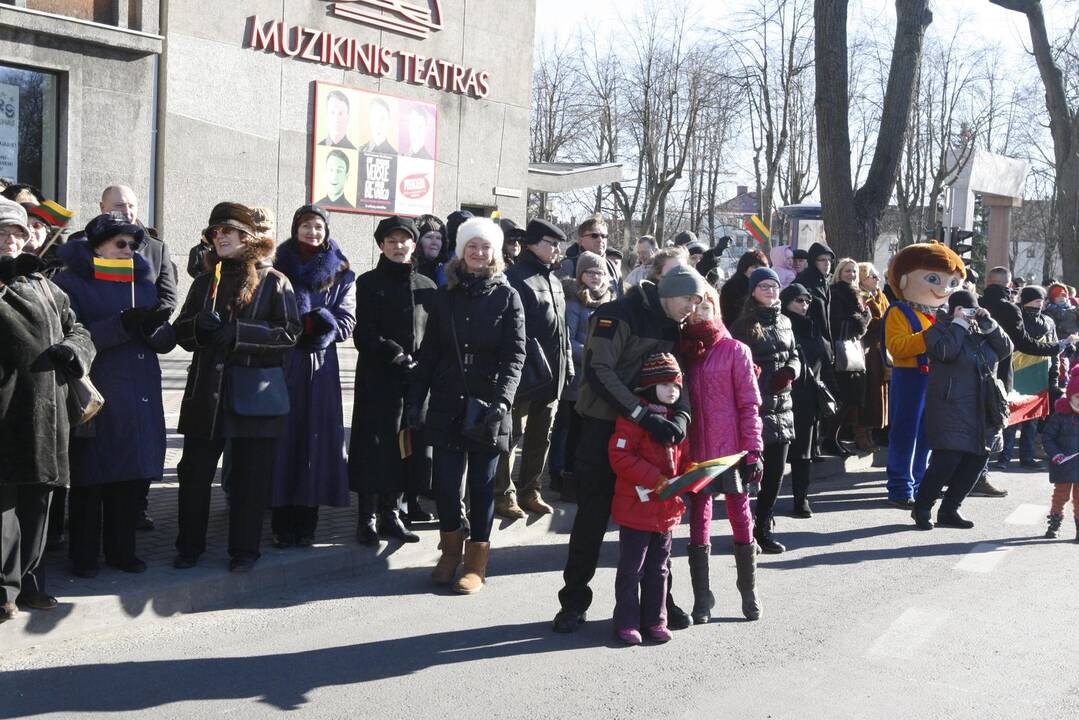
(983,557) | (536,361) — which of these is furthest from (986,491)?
(536,361)

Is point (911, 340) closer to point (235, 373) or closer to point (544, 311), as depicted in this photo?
point (544, 311)

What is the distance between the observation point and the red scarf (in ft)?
19.4

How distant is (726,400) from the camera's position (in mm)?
5988

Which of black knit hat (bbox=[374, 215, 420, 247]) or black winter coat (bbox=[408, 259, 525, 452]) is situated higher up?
black knit hat (bbox=[374, 215, 420, 247])

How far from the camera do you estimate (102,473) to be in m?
5.65

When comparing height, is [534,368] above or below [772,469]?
above

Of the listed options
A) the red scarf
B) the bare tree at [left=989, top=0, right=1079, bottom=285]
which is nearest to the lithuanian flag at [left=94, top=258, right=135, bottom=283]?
the red scarf

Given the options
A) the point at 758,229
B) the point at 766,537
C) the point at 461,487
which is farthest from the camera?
the point at 758,229

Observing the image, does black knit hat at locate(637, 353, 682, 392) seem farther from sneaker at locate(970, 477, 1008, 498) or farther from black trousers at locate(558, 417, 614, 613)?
sneaker at locate(970, 477, 1008, 498)

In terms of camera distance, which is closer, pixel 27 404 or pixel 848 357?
pixel 27 404

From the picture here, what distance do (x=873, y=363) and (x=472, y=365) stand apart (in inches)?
229

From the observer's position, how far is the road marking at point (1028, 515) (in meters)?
8.99

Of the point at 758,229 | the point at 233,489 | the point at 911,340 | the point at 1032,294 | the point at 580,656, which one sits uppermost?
the point at 758,229

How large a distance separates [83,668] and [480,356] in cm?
245
